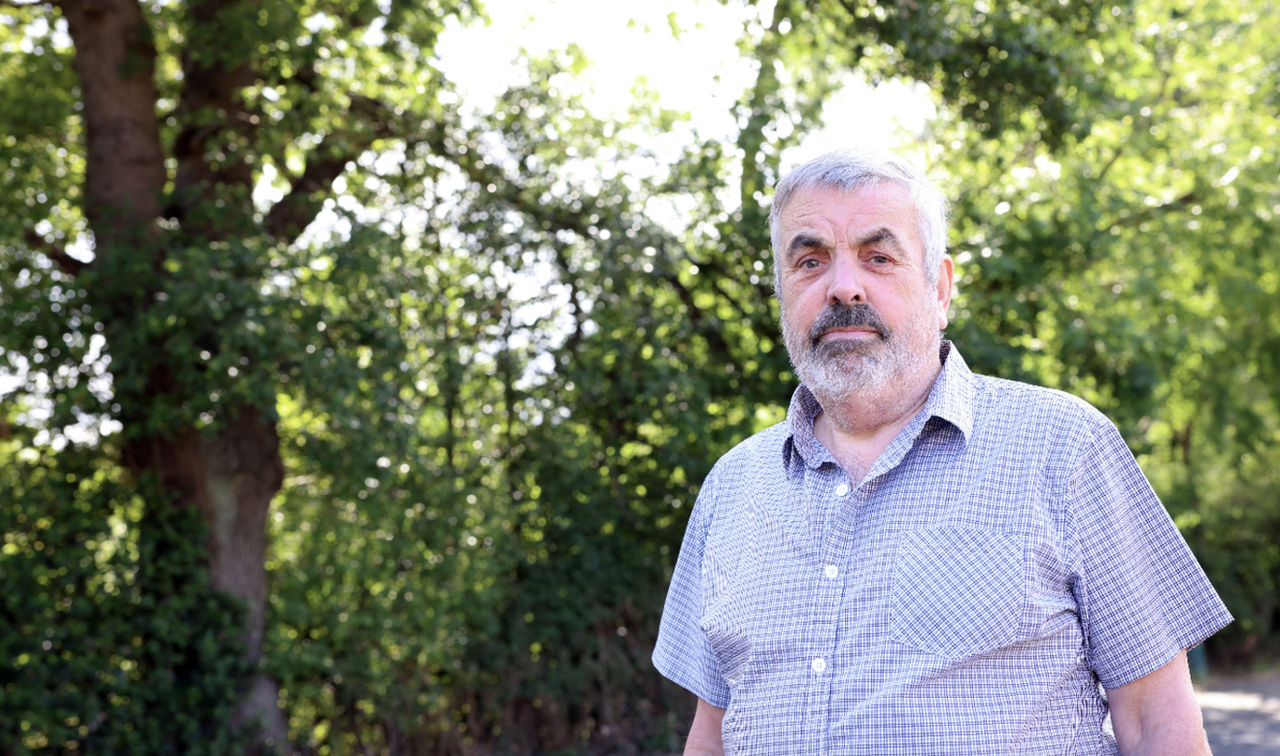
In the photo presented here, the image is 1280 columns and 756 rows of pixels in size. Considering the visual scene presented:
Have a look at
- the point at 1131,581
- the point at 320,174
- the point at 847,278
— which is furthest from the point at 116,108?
the point at 1131,581

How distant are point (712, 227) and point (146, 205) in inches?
143

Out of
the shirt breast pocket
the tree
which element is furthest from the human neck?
the tree

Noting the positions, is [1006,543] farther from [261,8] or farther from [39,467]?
[39,467]

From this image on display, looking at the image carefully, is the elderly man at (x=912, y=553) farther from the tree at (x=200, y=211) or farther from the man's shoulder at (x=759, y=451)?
the tree at (x=200, y=211)

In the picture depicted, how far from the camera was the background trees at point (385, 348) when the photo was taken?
6.36 meters

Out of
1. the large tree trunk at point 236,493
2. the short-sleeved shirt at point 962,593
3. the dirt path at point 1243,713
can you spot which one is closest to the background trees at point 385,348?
the large tree trunk at point 236,493

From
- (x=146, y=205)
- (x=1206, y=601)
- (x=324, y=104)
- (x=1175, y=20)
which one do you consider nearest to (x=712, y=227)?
(x=324, y=104)

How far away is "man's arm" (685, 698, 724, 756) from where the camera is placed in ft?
7.30

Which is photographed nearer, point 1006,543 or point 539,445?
point 1006,543

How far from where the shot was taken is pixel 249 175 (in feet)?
23.3

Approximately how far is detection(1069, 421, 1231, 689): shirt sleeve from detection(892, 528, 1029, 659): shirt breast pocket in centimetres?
11

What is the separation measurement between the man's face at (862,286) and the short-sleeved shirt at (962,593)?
103 millimetres

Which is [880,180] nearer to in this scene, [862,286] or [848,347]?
[862,286]

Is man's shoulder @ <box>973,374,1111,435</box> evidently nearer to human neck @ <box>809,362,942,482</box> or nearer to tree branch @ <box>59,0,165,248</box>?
human neck @ <box>809,362,942,482</box>
